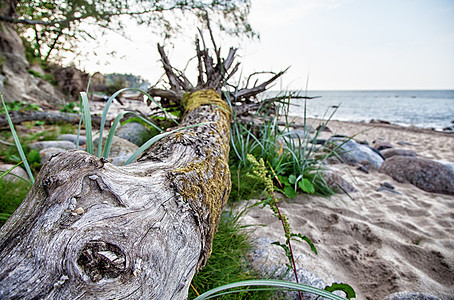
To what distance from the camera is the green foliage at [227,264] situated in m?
1.39

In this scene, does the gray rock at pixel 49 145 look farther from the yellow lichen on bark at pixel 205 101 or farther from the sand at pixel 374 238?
the sand at pixel 374 238

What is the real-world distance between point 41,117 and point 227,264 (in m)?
5.12

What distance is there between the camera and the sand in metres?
1.72

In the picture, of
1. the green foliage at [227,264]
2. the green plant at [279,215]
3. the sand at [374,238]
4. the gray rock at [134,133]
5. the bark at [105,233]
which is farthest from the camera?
the gray rock at [134,133]

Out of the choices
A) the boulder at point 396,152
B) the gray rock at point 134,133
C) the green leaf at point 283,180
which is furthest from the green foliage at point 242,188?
the boulder at point 396,152

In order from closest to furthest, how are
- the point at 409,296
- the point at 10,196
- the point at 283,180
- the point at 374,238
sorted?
the point at 409,296 < the point at 10,196 < the point at 374,238 < the point at 283,180

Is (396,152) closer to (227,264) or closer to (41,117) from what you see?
(227,264)

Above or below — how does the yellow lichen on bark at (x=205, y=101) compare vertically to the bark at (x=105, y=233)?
above

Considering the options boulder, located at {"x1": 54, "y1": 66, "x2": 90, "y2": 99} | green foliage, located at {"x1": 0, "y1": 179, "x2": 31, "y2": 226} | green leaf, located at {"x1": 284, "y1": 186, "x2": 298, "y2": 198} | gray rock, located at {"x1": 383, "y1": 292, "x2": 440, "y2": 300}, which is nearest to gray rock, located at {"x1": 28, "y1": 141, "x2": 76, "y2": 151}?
green foliage, located at {"x1": 0, "y1": 179, "x2": 31, "y2": 226}

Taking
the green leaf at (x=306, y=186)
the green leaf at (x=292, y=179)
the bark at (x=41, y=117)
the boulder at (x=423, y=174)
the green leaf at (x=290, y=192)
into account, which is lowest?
the boulder at (x=423, y=174)

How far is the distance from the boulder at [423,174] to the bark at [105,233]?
3793mm

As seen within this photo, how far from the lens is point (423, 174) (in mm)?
3725

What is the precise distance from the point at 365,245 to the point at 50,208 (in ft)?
7.49

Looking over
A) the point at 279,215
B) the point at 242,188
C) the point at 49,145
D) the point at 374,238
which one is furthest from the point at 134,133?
the point at 374,238
